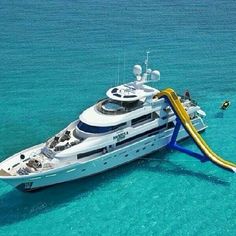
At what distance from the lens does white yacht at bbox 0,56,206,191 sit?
29.0 meters

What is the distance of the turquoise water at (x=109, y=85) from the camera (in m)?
27.9

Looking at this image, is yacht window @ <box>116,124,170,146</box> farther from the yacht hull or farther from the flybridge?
the flybridge

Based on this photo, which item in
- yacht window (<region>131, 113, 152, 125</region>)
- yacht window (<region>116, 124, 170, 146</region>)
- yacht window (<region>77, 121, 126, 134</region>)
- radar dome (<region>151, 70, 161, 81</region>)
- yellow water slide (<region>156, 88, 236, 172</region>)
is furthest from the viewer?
radar dome (<region>151, 70, 161, 81</region>)

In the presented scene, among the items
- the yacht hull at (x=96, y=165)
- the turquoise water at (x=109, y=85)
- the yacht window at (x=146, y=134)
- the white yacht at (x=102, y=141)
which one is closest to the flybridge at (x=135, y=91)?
the white yacht at (x=102, y=141)

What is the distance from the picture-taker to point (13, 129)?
3778cm

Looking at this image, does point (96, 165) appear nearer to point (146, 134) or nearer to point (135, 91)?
point (146, 134)

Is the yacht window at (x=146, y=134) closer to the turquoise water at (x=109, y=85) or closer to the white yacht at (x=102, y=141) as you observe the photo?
the white yacht at (x=102, y=141)

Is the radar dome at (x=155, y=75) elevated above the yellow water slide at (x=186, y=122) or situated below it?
above

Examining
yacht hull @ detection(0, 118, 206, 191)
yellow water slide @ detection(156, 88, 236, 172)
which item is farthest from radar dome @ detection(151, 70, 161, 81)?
yacht hull @ detection(0, 118, 206, 191)

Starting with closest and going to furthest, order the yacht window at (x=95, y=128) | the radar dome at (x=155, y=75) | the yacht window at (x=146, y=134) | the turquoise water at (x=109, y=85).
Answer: the turquoise water at (x=109, y=85), the yacht window at (x=95, y=128), the yacht window at (x=146, y=134), the radar dome at (x=155, y=75)

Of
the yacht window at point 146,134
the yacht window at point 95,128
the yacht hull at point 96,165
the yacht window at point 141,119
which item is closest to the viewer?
the yacht hull at point 96,165

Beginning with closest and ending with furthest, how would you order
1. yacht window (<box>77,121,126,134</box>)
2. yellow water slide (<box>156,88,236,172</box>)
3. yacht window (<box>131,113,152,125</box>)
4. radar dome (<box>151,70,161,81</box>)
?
1. yacht window (<box>77,121,126,134</box>)
2. yellow water slide (<box>156,88,236,172</box>)
3. yacht window (<box>131,113,152,125</box>)
4. radar dome (<box>151,70,161,81</box>)

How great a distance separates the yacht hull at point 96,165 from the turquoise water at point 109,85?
848 millimetres

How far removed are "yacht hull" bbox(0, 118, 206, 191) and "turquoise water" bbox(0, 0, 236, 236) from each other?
33.4 inches
